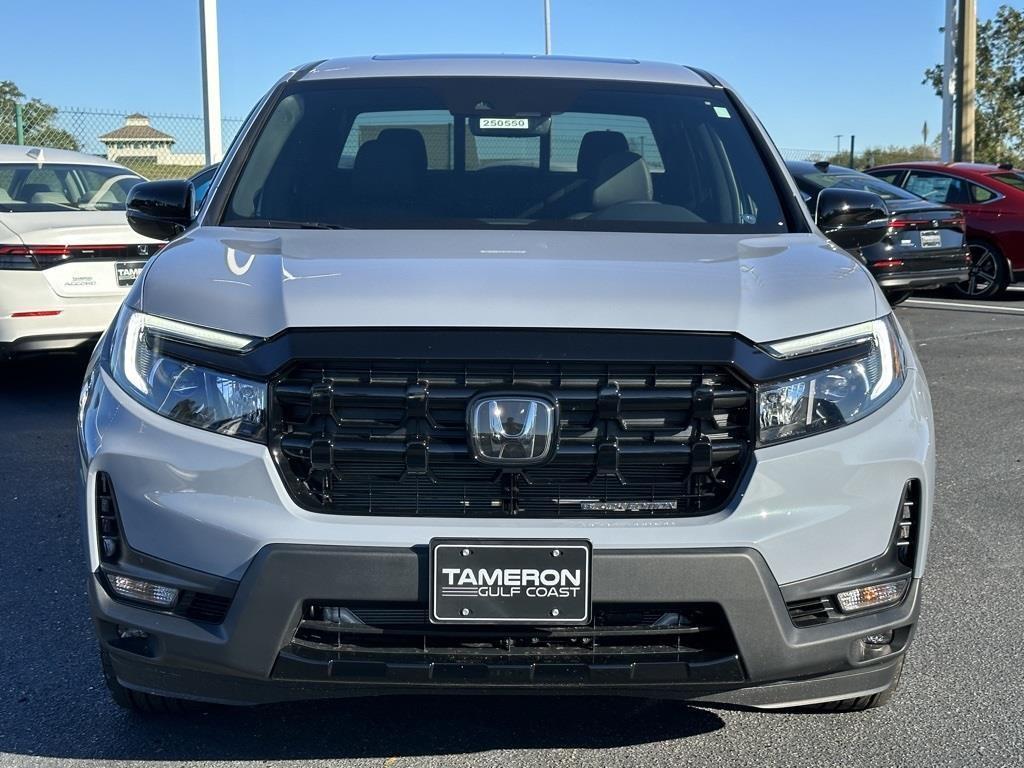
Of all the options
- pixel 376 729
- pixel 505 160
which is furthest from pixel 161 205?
pixel 376 729

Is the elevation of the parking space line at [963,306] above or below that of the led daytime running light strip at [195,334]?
below

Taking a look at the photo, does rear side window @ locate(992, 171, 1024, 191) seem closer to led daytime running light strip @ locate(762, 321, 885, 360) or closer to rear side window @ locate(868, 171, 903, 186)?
rear side window @ locate(868, 171, 903, 186)

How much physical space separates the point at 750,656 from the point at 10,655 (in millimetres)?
2270

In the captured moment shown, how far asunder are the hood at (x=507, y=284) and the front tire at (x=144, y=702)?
3.15ft

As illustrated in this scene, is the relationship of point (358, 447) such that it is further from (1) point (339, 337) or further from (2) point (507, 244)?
(2) point (507, 244)

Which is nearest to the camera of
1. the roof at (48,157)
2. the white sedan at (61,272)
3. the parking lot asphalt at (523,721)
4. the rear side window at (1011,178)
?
the parking lot asphalt at (523,721)

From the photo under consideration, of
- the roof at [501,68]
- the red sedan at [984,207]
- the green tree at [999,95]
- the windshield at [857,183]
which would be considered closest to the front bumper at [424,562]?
the roof at [501,68]

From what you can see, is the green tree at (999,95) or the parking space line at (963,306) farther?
the green tree at (999,95)

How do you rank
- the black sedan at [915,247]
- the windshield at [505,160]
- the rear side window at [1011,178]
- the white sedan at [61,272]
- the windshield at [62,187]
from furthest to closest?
the rear side window at [1011,178]
the black sedan at [915,247]
the windshield at [62,187]
the white sedan at [61,272]
the windshield at [505,160]

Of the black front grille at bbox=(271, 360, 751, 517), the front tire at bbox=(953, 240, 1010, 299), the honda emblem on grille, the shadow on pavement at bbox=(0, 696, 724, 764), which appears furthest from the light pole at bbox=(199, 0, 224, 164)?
the honda emblem on grille

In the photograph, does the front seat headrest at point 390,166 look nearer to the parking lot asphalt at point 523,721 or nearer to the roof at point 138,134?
the parking lot asphalt at point 523,721

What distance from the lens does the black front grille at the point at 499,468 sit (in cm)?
266

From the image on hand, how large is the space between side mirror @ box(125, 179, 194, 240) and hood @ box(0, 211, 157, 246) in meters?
3.24

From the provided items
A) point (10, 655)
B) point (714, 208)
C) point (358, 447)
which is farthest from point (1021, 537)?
point (10, 655)
